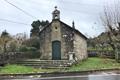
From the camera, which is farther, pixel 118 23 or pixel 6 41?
pixel 6 41

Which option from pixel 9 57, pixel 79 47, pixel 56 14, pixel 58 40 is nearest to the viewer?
pixel 9 57

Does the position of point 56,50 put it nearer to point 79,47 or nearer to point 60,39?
point 60,39

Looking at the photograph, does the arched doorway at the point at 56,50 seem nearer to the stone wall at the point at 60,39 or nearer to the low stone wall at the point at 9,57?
the stone wall at the point at 60,39

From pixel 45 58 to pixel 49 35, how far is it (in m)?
3.21

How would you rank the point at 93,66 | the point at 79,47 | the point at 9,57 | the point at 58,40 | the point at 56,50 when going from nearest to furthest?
the point at 93,66
the point at 9,57
the point at 58,40
the point at 56,50
the point at 79,47

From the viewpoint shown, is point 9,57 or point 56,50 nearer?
point 9,57

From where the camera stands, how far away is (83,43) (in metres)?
49.3

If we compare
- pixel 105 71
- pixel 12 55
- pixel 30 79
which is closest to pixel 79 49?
pixel 12 55

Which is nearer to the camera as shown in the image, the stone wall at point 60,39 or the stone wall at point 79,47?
the stone wall at point 60,39

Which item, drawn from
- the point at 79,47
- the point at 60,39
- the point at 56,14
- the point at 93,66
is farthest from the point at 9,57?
the point at 93,66

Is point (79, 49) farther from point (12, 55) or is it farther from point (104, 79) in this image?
point (104, 79)

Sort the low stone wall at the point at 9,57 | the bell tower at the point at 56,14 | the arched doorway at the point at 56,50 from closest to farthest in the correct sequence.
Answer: the low stone wall at the point at 9,57, the arched doorway at the point at 56,50, the bell tower at the point at 56,14

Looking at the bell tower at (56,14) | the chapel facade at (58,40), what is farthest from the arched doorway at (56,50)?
the bell tower at (56,14)

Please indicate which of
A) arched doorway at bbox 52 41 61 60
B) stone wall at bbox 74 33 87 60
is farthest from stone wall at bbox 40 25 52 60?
stone wall at bbox 74 33 87 60
